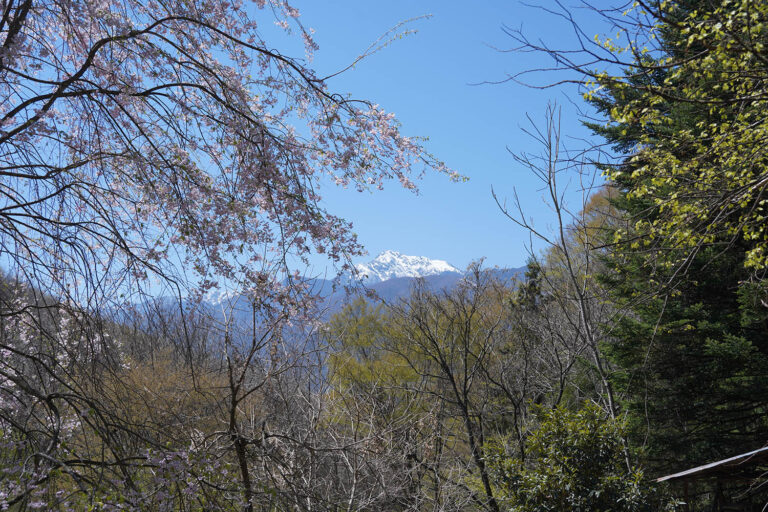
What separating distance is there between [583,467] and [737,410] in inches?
168

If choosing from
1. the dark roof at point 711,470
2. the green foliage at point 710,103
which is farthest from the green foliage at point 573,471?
the green foliage at point 710,103

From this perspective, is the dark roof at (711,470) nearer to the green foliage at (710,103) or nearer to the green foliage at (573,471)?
the green foliage at (573,471)

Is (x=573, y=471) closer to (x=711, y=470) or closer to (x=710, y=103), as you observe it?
(x=711, y=470)

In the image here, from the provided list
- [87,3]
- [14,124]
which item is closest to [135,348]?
[14,124]

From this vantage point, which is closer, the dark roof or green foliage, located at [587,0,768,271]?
green foliage, located at [587,0,768,271]

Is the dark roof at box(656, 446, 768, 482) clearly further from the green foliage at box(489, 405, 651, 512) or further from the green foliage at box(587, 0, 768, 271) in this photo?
the green foliage at box(587, 0, 768, 271)

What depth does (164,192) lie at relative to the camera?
331 centimetres

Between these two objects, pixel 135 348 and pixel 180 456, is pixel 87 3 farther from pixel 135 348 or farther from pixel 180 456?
pixel 180 456

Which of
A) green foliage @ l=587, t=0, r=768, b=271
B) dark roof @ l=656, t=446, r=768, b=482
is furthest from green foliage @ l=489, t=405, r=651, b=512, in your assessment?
green foliage @ l=587, t=0, r=768, b=271

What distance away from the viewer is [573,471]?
5.66 metres

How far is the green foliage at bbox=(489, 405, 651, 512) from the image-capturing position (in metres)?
5.38

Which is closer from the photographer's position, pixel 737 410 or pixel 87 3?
pixel 87 3

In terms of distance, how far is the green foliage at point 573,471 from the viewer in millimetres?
5379

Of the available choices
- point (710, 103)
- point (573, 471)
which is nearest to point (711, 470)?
point (573, 471)
